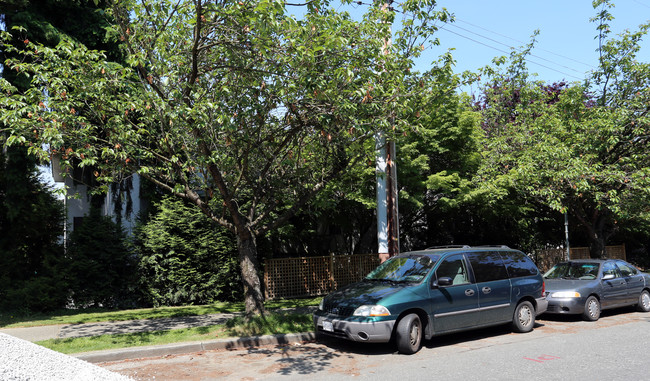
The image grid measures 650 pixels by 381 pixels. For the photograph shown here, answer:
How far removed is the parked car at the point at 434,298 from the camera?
7.46 m

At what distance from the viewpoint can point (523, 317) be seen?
9375 mm

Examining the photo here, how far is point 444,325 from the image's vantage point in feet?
26.2

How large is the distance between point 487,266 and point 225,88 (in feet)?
19.8

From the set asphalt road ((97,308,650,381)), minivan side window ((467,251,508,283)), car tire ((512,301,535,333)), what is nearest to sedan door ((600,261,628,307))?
asphalt road ((97,308,650,381))

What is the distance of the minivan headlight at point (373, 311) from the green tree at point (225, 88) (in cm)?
309

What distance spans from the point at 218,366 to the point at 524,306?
630cm

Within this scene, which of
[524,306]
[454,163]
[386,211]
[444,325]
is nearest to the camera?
[444,325]

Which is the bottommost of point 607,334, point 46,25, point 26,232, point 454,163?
point 607,334

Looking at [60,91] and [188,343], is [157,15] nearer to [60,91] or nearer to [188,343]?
[60,91]

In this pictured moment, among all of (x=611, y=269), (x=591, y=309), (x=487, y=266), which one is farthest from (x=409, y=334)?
(x=611, y=269)

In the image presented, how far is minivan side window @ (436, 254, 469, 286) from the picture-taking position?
27.4 feet

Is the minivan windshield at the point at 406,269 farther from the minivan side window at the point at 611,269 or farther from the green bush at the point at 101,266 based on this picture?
the green bush at the point at 101,266

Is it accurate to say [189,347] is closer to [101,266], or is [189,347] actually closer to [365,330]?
[365,330]

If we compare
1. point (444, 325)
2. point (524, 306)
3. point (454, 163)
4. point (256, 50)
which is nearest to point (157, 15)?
point (256, 50)
